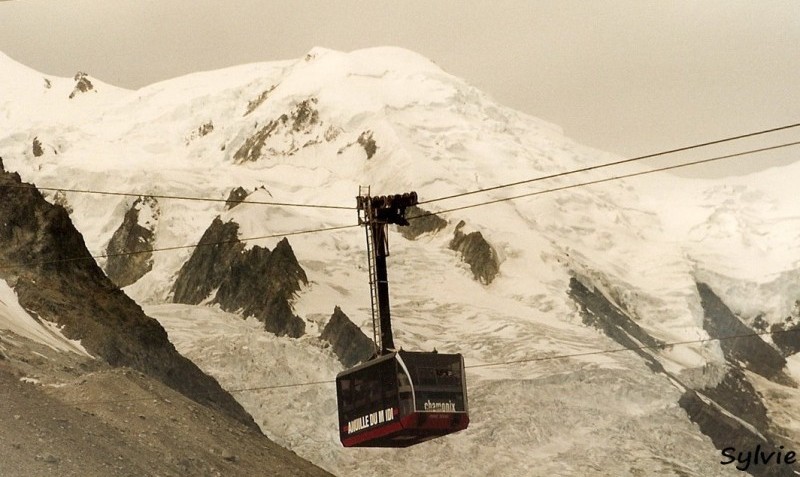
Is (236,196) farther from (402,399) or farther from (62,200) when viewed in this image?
(402,399)

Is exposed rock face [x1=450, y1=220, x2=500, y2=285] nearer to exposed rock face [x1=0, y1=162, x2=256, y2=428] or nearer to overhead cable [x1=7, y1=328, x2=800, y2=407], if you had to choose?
overhead cable [x1=7, y1=328, x2=800, y2=407]

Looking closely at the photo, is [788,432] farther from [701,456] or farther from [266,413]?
[266,413]

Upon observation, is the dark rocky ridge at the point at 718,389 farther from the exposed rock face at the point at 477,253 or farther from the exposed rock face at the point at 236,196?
the exposed rock face at the point at 236,196

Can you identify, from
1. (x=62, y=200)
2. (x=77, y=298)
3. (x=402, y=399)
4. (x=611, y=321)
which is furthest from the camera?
(x=62, y=200)

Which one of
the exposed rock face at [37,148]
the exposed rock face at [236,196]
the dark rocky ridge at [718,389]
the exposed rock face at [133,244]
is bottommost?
the dark rocky ridge at [718,389]

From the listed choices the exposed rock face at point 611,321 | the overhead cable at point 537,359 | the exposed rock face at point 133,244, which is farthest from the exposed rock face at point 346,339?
the exposed rock face at point 133,244

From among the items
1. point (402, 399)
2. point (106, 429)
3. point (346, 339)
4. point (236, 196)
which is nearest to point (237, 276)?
point (236, 196)
